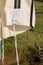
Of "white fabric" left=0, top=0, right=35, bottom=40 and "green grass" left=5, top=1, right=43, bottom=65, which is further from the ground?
"white fabric" left=0, top=0, right=35, bottom=40

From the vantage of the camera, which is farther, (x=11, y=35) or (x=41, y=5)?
(x=41, y=5)

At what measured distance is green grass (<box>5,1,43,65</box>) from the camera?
175 cm

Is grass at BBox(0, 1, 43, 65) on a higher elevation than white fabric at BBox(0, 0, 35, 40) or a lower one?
lower

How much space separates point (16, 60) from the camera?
1746 millimetres

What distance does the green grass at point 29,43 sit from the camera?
1.75 metres

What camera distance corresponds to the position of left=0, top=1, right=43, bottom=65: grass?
68.6 inches

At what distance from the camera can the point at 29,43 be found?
1.81 meters

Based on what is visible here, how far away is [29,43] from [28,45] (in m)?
0.02

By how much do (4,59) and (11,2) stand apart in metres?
0.43

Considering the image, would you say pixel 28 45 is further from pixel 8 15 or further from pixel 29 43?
pixel 8 15

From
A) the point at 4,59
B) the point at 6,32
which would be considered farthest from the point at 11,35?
the point at 4,59

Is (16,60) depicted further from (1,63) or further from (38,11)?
(38,11)

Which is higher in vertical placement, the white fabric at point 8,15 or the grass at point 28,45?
the white fabric at point 8,15

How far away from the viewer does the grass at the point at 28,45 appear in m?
1.74
